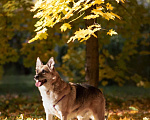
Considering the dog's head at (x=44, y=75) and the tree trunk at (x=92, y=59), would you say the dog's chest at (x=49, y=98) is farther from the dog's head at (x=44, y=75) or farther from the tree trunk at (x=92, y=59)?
the tree trunk at (x=92, y=59)

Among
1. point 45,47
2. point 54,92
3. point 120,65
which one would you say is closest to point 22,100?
point 45,47

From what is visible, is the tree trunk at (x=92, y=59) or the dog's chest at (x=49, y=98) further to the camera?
the tree trunk at (x=92, y=59)

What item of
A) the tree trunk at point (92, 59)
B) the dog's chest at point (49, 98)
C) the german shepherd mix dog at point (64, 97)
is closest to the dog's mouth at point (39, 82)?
the german shepherd mix dog at point (64, 97)

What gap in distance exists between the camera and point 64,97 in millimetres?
4762

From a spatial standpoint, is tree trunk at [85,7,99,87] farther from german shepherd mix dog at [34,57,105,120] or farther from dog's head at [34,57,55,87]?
dog's head at [34,57,55,87]

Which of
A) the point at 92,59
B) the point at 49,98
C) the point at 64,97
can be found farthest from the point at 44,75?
the point at 92,59

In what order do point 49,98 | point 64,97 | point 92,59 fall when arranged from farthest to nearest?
point 92,59 < point 64,97 < point 49,98

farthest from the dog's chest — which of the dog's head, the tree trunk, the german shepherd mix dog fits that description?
the tree trunk

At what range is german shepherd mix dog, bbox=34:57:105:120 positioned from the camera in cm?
455

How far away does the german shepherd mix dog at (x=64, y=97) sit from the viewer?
4.55m

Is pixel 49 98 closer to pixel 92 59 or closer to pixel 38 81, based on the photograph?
pixel 38 81

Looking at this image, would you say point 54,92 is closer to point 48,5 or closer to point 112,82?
point 48,5

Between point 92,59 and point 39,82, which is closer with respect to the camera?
point 39,82

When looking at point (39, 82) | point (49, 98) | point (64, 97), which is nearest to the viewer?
point (39, 82)
